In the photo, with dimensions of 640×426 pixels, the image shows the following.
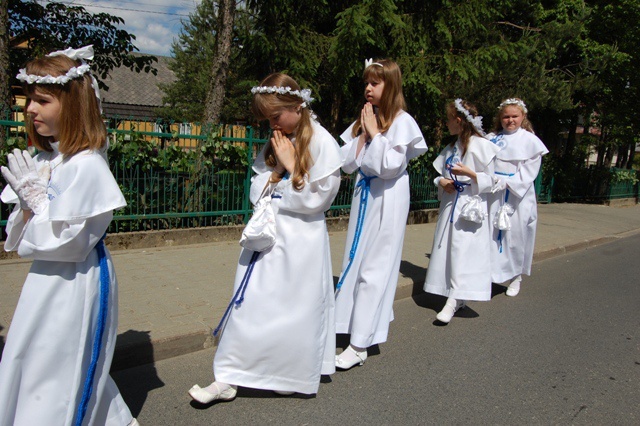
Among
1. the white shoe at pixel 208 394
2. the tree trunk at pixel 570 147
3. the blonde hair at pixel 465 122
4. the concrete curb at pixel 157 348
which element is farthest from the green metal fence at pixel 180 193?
the tree trunk at pixel 570 147

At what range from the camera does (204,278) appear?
5.68 meters

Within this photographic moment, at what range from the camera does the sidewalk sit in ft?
13.1

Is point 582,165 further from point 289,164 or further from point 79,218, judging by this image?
point 79,218

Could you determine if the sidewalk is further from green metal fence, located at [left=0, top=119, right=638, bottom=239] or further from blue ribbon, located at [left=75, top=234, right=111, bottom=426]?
blue ribbon, located at [left=75, top=234, right=111, bottom=426]

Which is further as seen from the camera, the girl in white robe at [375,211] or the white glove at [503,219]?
the white glove at [503,219]

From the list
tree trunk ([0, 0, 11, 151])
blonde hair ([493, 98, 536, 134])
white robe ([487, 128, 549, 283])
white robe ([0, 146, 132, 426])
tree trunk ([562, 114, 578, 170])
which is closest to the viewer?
white robe ([0, 146, 132, 426])

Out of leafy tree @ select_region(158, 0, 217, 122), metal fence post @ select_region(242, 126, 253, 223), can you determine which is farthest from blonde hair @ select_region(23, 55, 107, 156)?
leafy tree @ select_region(158, 0, 217, 122)

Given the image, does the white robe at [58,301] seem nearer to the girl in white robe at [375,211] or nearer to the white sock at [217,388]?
the white sock at [217,388]

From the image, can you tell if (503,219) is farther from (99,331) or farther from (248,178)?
(99,331)

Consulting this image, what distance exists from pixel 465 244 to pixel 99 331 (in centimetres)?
345

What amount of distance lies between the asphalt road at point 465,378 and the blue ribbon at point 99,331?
2.59 feet

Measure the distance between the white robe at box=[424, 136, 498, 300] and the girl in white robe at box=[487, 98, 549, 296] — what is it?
65 centimetres

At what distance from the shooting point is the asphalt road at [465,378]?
3.24 meters

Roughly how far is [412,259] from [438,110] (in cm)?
473
